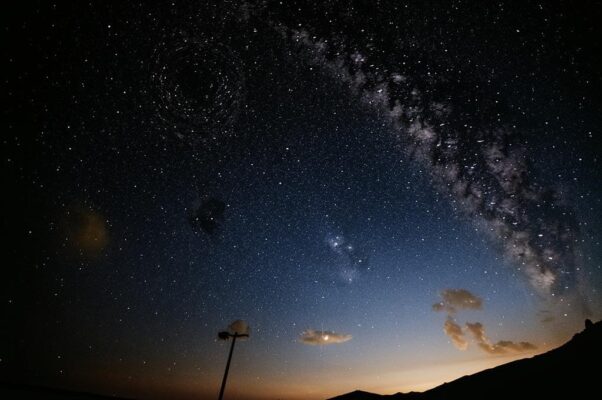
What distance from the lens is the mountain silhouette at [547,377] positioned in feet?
65.3


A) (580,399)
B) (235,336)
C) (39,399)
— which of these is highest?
(235,336)

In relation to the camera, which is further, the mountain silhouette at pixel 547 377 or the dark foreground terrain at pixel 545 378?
the mountain silhouette at pixel 547 377

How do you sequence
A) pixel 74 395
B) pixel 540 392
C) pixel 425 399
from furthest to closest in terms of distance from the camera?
pixel 425 399 → pixel 540 392 → pixel 74 395

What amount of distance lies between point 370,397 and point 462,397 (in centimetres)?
2833

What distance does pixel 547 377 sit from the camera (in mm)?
22531

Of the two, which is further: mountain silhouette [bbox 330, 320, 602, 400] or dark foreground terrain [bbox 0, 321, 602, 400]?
mountain silhouette [bbox 330, 320, 602, 400]

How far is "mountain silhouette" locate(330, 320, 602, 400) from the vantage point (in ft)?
65.3

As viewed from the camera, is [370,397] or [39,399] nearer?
[39,399]

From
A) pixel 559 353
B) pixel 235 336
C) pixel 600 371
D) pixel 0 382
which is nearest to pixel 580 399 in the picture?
pixel 600 371

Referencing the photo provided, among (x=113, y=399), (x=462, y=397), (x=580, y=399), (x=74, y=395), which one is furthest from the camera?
(x=462, y=397)

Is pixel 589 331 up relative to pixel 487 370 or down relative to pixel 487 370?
up

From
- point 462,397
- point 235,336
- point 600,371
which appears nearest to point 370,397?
point 462,397

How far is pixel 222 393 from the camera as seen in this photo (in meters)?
12.7

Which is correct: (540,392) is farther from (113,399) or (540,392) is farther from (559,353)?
(113,399)
